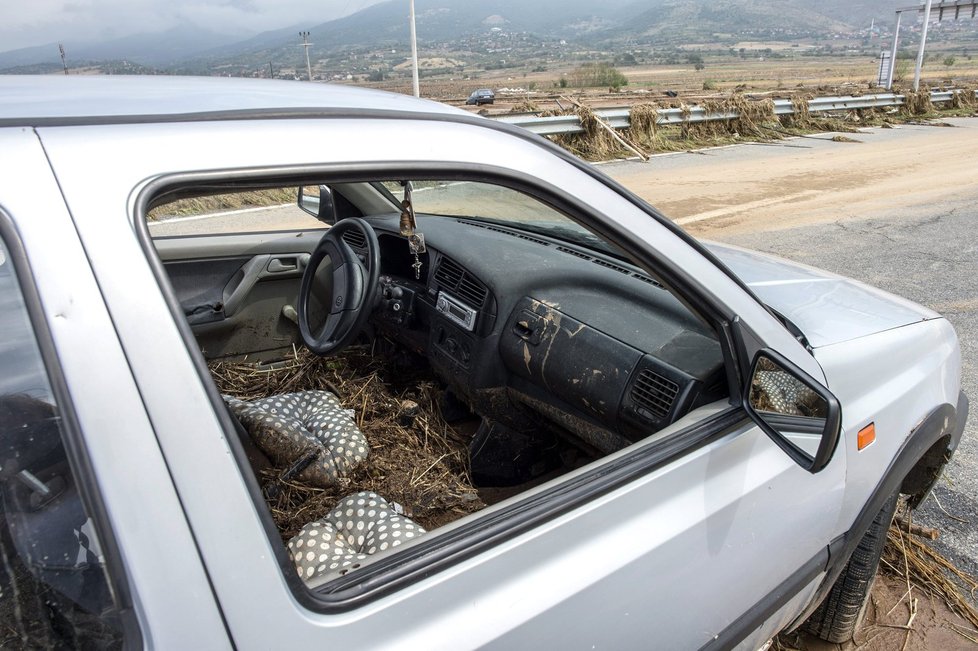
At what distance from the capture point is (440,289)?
296 cm

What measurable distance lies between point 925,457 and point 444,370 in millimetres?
1736

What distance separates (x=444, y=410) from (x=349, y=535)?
3.85 feet

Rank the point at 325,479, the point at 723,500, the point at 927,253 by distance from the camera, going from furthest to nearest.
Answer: the point at 927,253 → the point at 325,479 → the point at 723,500

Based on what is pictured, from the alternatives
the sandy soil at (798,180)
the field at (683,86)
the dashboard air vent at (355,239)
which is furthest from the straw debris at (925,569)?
the field at (683,86)

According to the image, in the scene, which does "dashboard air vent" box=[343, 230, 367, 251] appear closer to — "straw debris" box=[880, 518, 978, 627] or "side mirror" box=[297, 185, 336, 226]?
"side mirror" box=[297, 185, 336, 226]

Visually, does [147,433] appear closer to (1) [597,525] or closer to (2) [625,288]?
(1) [597,525]

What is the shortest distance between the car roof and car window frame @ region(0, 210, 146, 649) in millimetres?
223

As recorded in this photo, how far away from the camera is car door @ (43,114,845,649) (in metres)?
1.05

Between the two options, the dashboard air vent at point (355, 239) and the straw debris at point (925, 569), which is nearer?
the straw debris at point (925, 569)

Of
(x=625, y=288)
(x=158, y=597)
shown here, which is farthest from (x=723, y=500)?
(x=158, y=597)

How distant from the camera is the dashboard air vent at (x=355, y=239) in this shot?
3.17 metres

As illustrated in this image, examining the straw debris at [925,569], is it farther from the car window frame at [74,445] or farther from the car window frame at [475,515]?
the car window frame at [74,445]

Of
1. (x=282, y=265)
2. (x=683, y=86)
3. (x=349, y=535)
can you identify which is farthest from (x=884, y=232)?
(x=683, y=86)

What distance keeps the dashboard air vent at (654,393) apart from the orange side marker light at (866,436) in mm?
521
